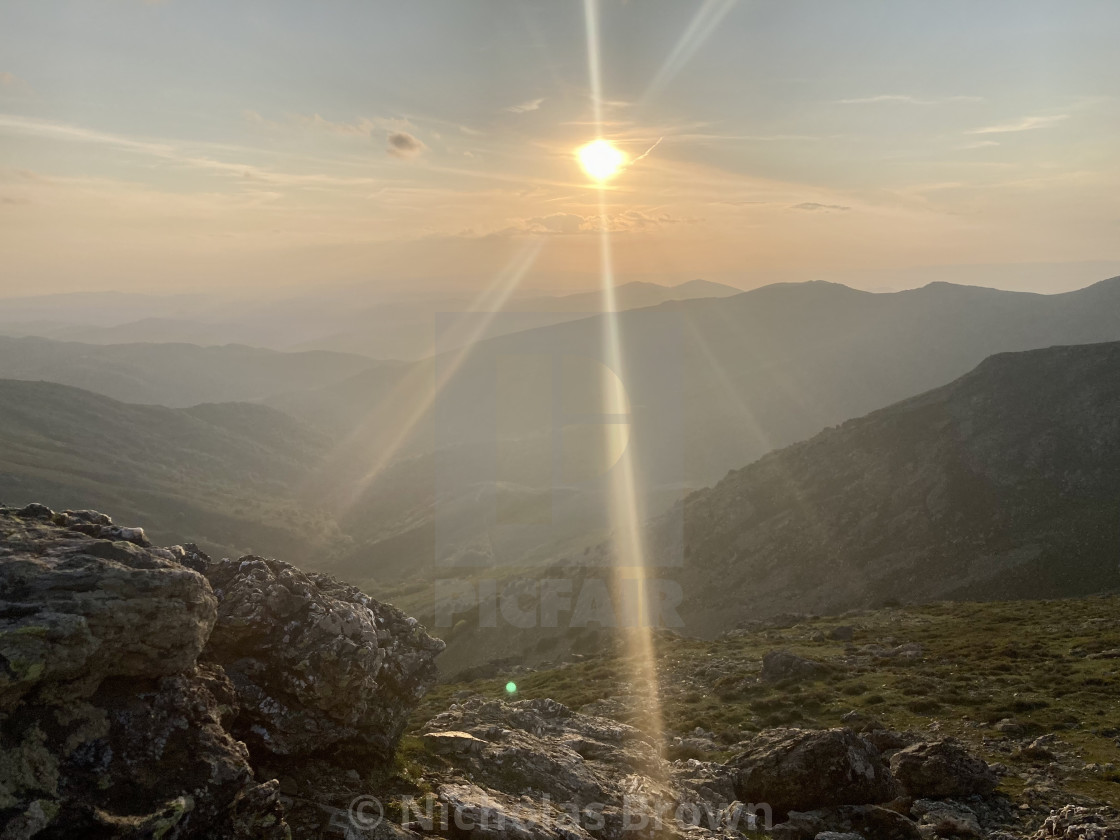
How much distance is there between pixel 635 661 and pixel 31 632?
2418 inches

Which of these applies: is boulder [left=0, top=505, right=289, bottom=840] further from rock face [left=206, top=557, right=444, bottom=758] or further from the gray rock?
the gray rock

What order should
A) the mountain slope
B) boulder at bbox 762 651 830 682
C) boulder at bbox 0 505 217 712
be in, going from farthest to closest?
the mountain slope, boulder at bbox 762 651 830 682, boulder at bbox 0 505 217 712

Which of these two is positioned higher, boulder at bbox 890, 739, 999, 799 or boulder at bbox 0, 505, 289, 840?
boulder at bbox 0, 505, 289, 840

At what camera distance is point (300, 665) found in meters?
17.2

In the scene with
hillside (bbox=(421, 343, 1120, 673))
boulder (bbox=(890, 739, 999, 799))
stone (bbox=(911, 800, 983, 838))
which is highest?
hillside (bbox=(421, 343, 1120, 673))

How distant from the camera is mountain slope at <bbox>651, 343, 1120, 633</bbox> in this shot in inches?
3533

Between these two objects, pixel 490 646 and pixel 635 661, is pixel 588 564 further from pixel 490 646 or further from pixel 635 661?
pixel 635 661

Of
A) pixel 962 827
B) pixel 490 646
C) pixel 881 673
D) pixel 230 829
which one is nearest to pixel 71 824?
pixel 230 829

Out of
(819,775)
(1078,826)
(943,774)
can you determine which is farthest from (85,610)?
(943,774)

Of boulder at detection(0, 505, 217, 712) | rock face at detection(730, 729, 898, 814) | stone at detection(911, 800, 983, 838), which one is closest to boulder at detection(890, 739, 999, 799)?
stone at detection(911, 800, 983, 838)

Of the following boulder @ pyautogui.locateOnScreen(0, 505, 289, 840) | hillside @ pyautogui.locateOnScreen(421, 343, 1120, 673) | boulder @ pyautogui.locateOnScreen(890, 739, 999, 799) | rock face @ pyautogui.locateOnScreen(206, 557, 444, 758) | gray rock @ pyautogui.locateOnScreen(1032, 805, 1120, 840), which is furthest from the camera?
hillside @ pyautogui.locateOnScreen(421, 343, 1120, 673)

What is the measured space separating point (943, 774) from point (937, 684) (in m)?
20.7

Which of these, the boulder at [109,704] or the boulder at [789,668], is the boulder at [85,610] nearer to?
the boulder at [109,704]

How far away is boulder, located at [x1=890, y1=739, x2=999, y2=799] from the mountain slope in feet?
229
